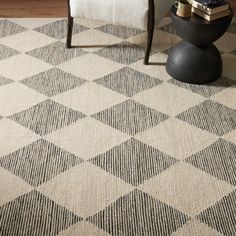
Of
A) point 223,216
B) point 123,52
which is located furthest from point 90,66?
point 223,216

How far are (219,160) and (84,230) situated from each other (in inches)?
28.9

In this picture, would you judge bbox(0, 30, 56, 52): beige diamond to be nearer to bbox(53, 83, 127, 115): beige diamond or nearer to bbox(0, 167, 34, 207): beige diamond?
bbox(53, 83, 127, 115): beige diamond

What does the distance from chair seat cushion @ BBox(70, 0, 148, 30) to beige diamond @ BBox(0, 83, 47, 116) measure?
586mm

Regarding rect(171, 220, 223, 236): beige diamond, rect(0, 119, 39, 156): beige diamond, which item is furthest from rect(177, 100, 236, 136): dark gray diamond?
rect(0, 119, 39, 156): beige diamond

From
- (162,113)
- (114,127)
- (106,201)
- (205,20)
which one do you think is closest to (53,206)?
(106,201)

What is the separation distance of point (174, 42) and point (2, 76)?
114cm

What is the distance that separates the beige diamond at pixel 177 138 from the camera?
2436 millimetres

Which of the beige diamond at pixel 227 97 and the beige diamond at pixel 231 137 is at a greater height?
the beige diamond at pixel 227 97

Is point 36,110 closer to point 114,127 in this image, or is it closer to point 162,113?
point 114,127

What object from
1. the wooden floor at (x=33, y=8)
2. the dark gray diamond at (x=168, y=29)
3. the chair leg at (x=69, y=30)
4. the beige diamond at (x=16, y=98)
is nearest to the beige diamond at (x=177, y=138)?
the beige diamond at (x=16, y=98)

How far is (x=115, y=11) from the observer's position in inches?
120

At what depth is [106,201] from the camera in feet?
6.98

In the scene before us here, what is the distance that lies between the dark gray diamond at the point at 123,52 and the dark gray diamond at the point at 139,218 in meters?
1.25

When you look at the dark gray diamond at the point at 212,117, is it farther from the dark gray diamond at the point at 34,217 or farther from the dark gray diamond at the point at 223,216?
the dark gray diamond at the point at 34,217
